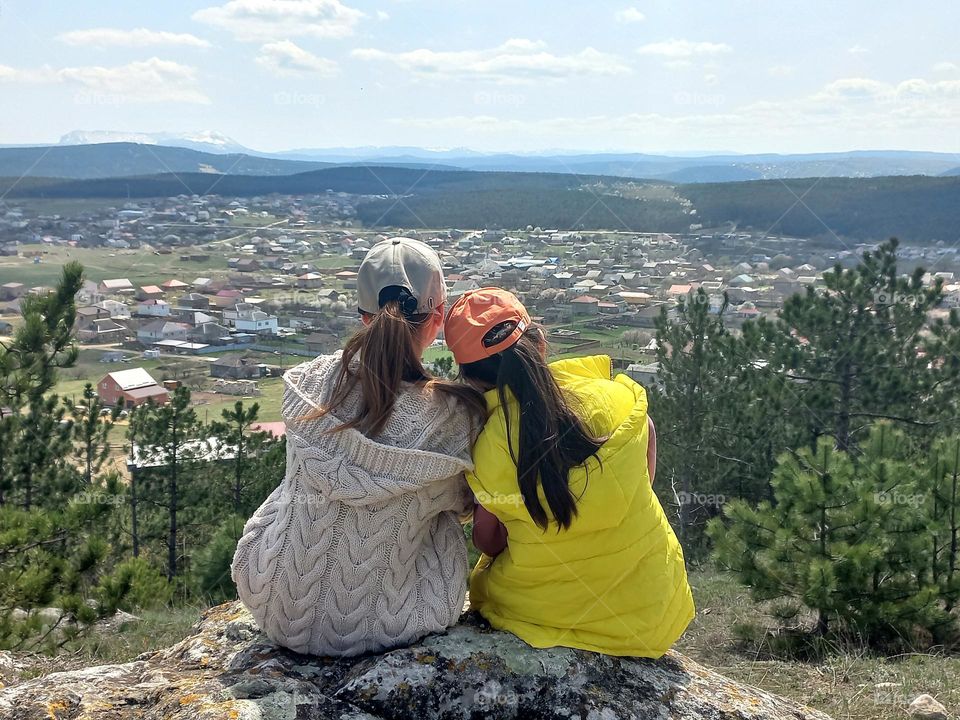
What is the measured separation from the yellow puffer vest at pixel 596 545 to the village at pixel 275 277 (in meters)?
11.0

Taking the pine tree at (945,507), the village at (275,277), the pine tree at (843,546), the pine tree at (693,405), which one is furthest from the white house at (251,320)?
the pine tree at (945,507)

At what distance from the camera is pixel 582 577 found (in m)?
2.14

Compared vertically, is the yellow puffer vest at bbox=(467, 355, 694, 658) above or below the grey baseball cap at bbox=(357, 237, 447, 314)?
below

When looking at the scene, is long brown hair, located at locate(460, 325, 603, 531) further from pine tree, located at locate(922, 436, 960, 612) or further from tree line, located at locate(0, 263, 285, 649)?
pine tree, located at locate(922, 436, 960, 612)

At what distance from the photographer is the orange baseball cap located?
6.81 feet

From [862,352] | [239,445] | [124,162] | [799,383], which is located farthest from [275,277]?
[124,162]

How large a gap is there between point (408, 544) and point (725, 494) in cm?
1048

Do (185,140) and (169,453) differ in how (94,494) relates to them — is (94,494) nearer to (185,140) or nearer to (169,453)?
(169,453)

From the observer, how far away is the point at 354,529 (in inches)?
83.0

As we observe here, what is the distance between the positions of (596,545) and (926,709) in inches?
64.7

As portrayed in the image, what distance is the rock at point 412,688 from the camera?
1.94 metres

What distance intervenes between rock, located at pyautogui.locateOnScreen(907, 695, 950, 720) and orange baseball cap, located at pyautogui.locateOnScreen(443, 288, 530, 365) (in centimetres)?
206

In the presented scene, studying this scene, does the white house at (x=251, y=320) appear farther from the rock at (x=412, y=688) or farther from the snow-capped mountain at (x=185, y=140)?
the snow-capped mountain at (x=185, y=140)

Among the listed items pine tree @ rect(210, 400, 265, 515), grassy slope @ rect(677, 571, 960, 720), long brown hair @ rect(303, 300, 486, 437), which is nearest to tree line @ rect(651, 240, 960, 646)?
grassy slope @ rect(677, 571, 960, 720)
